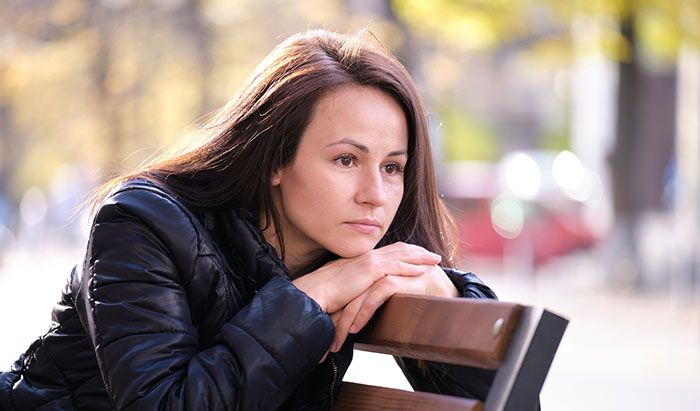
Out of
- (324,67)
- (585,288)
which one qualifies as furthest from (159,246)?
(585,288)

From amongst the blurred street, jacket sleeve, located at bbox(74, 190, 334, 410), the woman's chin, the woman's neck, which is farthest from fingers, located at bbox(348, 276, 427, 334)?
the blurred street

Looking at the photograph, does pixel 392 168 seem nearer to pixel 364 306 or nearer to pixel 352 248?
pixel 352 248

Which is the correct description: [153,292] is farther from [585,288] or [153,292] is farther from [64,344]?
[585,288]

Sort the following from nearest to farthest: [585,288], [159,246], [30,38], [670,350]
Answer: [159,246]
[670,350]
[585,288]
[30,38]

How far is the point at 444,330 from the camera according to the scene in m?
2.73

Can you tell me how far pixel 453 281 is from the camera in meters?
3.38

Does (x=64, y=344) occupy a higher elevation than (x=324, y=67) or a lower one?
lower

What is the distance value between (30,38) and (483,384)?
21615 millimetres

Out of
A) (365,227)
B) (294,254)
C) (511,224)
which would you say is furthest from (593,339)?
(365,227)

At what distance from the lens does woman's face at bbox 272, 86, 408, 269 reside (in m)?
3.33

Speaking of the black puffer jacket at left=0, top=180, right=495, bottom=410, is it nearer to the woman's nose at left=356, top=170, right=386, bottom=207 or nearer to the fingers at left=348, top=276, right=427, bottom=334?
the fingers at left=348, top=276, right=427, bottom=334

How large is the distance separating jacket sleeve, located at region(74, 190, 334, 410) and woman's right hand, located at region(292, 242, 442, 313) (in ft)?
0.29

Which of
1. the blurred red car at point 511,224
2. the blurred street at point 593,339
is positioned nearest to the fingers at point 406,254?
the blurred street at point 593,339

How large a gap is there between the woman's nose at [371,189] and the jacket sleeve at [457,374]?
0.75 ft
